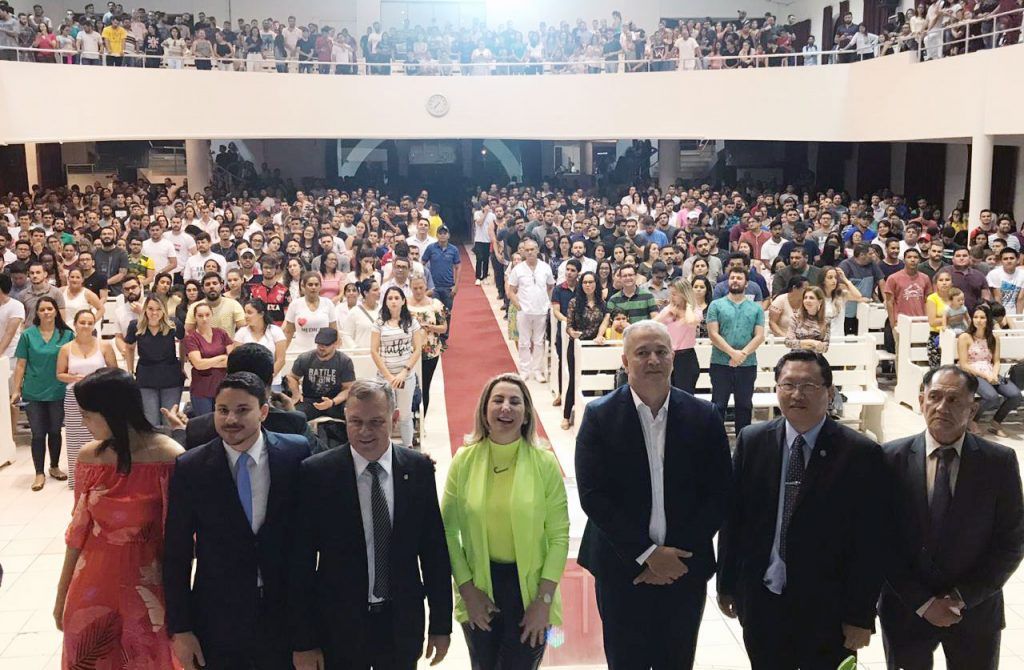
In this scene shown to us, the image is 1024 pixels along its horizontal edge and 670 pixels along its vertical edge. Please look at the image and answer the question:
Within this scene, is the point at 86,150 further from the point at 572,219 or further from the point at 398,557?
the point at 398,557

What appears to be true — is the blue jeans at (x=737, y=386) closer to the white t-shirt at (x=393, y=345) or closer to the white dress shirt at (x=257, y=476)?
the white t-shirt at (x=393, y=345)

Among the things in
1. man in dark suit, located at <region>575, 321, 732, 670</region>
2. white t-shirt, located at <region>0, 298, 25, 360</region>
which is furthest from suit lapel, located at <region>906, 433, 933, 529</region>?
white t-shirt, located at <region>0, 298, 25, 360</region>

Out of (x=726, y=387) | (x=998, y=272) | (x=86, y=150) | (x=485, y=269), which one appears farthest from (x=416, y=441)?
(x=86, y=150)

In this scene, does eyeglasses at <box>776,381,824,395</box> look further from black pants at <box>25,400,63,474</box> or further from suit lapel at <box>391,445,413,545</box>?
black pants at <box>25,400,63,474</box>

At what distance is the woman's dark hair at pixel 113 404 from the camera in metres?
3.76

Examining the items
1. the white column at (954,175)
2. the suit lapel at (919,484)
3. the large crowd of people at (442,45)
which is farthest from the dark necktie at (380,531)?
the white column at (954,175)

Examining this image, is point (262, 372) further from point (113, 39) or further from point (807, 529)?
point (113, 39)

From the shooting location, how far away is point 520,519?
12.6ft

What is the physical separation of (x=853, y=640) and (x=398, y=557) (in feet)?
5.22

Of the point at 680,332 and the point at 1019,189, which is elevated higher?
the point at 1019,189

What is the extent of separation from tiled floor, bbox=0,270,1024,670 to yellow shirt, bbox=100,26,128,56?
12.7 metres

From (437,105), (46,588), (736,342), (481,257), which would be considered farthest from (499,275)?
(46,588)

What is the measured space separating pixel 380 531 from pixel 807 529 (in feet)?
4.82

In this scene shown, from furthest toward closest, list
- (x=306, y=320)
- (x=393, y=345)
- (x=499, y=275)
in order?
1. (x=499, y=275)
2. (x=306, y=320)
3. (x=393, y=345)
